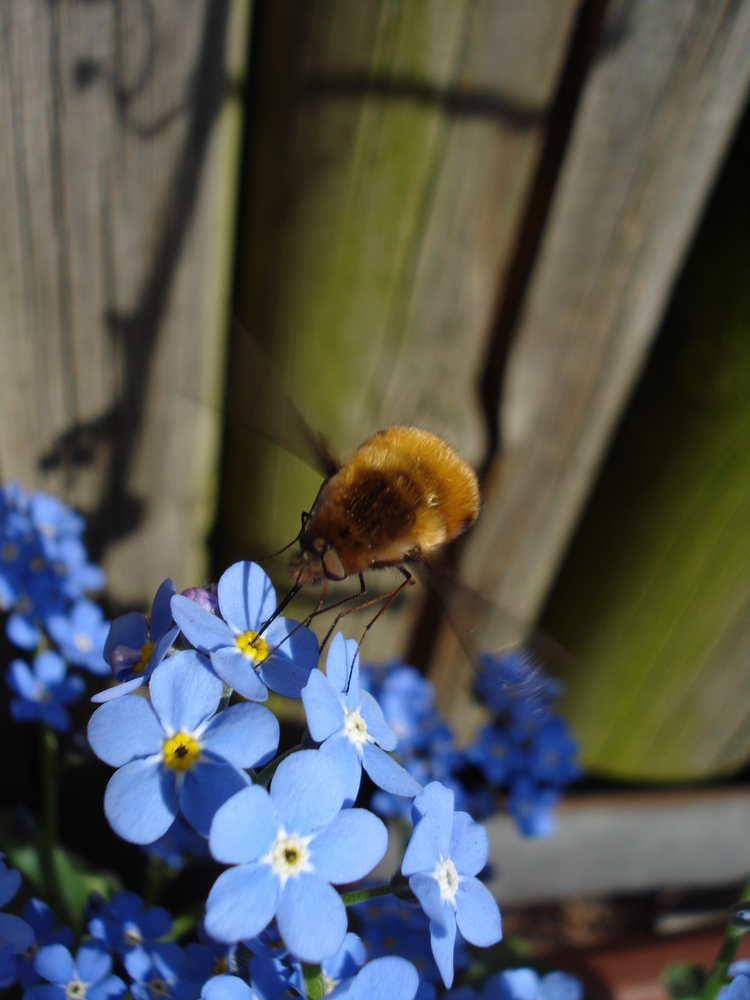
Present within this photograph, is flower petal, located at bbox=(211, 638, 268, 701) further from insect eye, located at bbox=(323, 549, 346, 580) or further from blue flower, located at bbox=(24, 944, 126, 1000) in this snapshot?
blue flower, located at bbox=(24, 944, 126, 1000)

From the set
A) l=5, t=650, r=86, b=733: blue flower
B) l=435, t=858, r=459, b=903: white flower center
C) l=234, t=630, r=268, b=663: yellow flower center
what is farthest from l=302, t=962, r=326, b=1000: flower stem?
l=5, t=650, r=86, b=733: blue flower

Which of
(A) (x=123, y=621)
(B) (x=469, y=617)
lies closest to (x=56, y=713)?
(A) (x=123, y=621)

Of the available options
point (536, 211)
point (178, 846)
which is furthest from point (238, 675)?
point (536, 211)

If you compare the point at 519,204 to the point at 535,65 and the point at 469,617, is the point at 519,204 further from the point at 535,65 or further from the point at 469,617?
the point at 469,617

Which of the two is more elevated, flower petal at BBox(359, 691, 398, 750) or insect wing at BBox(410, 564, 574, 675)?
flower petal at BBox(359, 691, 398, 750)

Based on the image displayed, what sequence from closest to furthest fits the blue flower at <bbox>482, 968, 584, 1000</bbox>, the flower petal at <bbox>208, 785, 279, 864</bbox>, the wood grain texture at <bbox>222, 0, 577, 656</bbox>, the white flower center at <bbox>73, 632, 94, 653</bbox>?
1. the flower petal at <bbox>208, 785, 279, 864</bbox>
2. the blue flower at <bbox>482, 968, 584, 1000</bbox>
3. the wood grain texture at <bbox>222, 0, 577, 656</bbox>
4. the white flower center at <bbox>73, 632, 94, 653</bbox>

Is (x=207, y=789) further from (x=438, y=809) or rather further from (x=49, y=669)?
(x=49, y=669)
